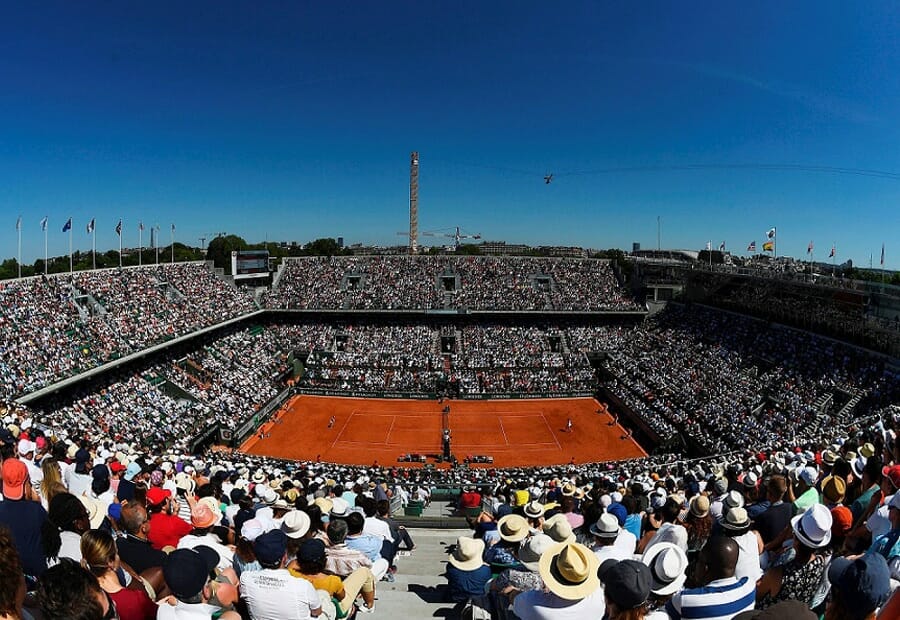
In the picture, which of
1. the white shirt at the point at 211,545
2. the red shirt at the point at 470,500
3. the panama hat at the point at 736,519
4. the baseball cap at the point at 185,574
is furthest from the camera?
the red shirt at the point at 470,500

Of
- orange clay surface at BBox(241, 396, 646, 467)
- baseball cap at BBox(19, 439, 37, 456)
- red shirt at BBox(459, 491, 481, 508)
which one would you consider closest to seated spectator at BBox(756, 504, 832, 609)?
red shirt at BBox(459, 491, 481, 508)

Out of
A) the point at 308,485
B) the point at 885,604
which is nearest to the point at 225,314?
the point at 308,485

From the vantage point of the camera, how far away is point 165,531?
6.98 meters

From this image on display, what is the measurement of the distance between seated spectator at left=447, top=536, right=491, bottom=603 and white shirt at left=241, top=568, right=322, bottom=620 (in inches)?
98.7

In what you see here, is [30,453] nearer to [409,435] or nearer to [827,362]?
[409,435]

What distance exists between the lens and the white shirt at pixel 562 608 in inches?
165

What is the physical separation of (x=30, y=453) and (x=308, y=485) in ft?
23.4

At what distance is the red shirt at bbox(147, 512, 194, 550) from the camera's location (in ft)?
22.7

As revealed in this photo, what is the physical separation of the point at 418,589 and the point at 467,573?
2382 millimetres

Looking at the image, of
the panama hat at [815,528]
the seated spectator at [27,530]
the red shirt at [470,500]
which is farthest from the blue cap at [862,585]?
the red shirt at [470,500]

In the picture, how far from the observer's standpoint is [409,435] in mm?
36469

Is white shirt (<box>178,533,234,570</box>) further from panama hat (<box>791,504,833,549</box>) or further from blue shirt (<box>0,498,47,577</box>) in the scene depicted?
panama hat (<box>791,504,833,549</box>)

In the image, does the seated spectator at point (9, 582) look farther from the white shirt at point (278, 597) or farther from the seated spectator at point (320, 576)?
the seated spectator at point (320, 576)

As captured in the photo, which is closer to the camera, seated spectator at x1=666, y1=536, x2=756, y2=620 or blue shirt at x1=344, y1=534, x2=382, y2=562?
seated spectator at x1=666, y1=536, x2=756, y2=620
